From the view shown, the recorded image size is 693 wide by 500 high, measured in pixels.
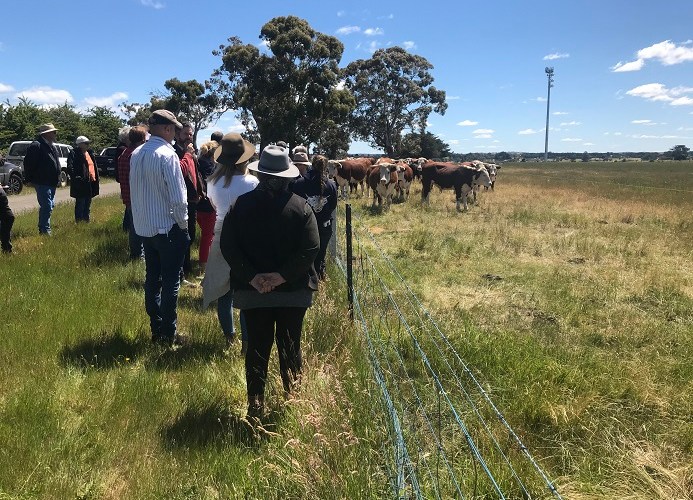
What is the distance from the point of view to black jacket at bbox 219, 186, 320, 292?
118 inches

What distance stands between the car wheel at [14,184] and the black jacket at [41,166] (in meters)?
10.5

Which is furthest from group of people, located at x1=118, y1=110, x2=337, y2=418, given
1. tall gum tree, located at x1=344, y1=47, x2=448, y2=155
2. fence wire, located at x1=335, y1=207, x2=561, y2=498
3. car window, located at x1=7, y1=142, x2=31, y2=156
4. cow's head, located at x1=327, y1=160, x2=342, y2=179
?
tall gum tree, located at x1=344, y1=47, x2=448, y2=155

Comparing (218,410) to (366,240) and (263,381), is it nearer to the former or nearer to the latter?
(263,381)

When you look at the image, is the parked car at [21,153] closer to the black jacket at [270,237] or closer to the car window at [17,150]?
the car window at [17,150]

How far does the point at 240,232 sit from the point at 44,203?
21.9ft

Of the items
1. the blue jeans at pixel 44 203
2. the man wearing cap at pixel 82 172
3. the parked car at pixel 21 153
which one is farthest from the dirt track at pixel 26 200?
the blue jeans at pixel 44 203

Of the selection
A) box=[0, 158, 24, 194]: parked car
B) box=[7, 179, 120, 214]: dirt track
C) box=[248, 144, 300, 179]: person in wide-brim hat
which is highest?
box=[248, 144, 300, 179]: person in wide-brim hat

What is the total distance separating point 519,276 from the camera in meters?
7.70

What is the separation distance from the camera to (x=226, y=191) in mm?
3949

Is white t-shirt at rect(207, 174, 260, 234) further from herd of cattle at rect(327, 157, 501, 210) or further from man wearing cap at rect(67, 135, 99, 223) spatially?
herd of cattle at rect(327, 157, 501, 210)

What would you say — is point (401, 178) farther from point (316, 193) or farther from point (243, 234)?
point (243, 234)

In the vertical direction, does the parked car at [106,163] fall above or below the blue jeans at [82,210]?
above

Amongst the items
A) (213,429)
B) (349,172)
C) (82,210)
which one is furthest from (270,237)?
(349,172)

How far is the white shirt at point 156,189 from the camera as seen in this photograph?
4.01 m
